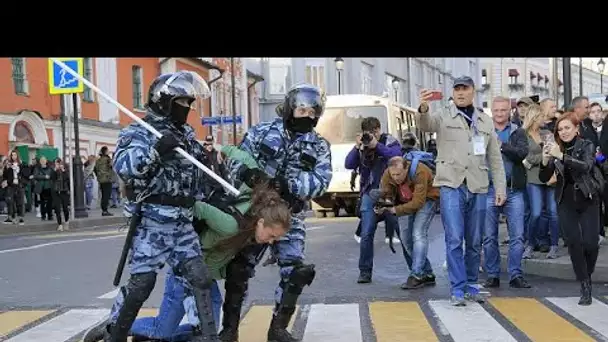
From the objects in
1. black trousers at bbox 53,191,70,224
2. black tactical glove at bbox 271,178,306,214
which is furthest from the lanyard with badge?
black trousers at bbox 53,191,70,224

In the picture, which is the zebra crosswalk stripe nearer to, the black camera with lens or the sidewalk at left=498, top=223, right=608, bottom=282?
the sidewalk at left=498, top=223, right=608, bottom=282

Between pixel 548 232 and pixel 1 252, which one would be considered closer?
pixel 548 232

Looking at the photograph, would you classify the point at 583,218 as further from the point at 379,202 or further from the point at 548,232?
the point at 548,232

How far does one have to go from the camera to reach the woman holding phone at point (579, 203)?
7324mm

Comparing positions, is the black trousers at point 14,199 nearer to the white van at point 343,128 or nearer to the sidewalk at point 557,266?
the white van at point 343,128

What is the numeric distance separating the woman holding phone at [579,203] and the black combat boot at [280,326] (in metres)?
2.77

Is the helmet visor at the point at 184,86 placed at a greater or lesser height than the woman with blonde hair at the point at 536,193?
greater

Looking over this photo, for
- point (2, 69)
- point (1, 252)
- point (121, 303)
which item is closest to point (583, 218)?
point (121, 303)

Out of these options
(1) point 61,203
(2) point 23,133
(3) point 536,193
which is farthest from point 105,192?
(3) point 536,193

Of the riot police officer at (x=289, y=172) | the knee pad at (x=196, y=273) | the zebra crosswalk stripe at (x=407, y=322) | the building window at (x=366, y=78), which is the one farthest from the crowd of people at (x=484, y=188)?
the building window at (x=366, y=78)

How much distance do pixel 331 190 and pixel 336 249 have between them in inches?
381

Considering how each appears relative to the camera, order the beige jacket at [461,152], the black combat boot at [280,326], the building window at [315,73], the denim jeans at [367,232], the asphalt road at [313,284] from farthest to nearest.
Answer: the building window at [315,73] → the denim jeans at [367,232] → the asphalt road at [313,284] → the beige jacket at [461,152] → the black combat boot at [280,326]

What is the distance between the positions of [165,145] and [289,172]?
1016mm
